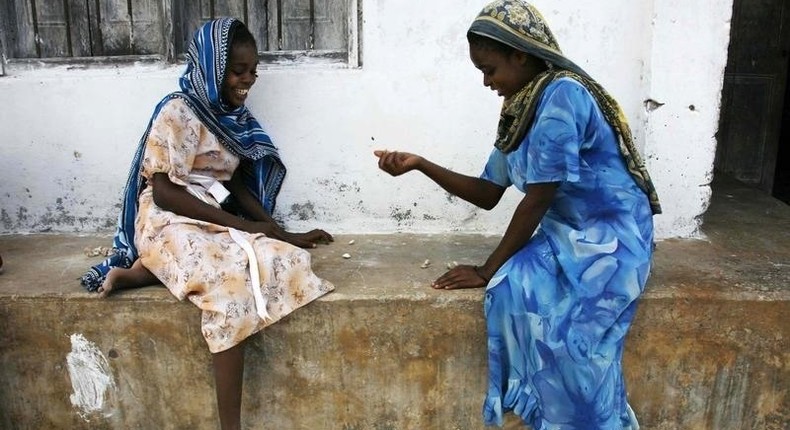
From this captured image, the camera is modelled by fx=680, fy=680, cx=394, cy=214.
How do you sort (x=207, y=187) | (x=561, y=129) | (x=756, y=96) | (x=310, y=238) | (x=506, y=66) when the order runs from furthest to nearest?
(x=756, y=96), (x=310, y=238), (x=207, y=187), (x=506, y=66), (x=561, y=129)

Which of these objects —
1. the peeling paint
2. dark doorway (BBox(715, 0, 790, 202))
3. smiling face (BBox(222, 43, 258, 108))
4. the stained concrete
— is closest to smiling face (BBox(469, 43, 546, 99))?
the stained concrete

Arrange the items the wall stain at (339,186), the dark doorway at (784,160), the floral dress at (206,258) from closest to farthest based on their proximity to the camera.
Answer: the floral dress at (206,258) → the wall stain at (339,186) → the dark doorway at (784,160)

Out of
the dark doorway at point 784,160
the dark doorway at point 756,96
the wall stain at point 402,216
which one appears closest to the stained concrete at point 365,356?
the wall stain at point 402,216

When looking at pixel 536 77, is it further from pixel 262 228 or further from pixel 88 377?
pixel 88 377

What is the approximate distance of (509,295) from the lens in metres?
2.35

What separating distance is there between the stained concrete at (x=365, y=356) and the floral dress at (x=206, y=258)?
120mm

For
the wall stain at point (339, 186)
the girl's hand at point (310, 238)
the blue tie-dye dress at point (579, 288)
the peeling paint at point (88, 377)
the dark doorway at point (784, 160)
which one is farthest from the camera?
the dark doorway at point (784, 160)

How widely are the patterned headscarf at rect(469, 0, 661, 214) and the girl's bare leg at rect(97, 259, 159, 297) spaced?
1.50 metres

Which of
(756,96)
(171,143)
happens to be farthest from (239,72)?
(756,96)

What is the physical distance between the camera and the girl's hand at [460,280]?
261cm

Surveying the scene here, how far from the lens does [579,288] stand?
7.50 ft

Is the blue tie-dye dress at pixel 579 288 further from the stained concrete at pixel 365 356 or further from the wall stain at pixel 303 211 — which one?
the wall stain at pixel 303 211

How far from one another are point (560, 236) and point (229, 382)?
130 centimetres

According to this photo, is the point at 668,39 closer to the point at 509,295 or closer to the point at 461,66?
the point at 461,66
